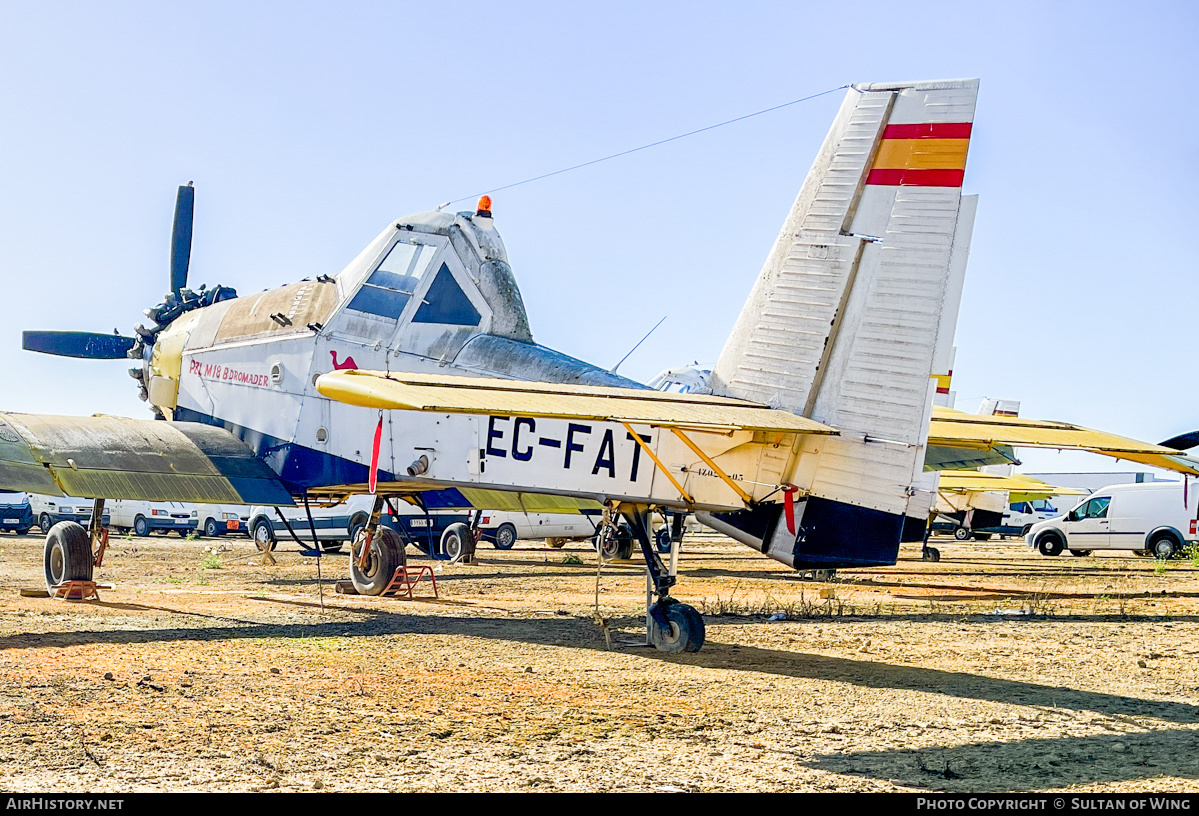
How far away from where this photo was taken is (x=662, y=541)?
397 inches

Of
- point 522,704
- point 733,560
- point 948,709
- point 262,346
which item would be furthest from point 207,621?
point 733,560

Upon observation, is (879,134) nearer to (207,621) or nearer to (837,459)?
(837,459)

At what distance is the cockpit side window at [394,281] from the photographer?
1296 cm

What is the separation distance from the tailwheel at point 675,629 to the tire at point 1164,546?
23.7 metres

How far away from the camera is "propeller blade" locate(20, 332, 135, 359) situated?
17.7 meters

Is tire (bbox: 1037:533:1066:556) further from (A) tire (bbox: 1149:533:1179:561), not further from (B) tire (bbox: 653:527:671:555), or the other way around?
(B) tire (bbox: 653:527:671:555)

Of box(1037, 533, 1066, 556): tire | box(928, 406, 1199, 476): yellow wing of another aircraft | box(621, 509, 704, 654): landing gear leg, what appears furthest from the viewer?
box(1037, 533, 1066, 556): tire

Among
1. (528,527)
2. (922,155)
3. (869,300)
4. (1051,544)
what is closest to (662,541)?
(869,300)

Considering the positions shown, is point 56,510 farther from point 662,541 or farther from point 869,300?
point 869,300

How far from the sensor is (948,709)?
715cm

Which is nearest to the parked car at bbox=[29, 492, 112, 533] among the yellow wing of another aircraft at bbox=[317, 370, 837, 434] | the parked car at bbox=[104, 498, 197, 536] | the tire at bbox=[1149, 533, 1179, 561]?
the parked car at bbox=[104, 498, 197, 536]

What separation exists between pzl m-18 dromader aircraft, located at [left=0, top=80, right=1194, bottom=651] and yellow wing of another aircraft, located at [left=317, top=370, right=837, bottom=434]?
3cm

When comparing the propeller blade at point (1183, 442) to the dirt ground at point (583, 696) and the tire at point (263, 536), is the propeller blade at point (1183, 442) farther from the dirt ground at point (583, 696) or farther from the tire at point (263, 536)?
the tire at point (263, 536)

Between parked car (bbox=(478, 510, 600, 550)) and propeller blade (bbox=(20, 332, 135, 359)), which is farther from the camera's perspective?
parked car (bbox=(478, 510, 600, 550))
